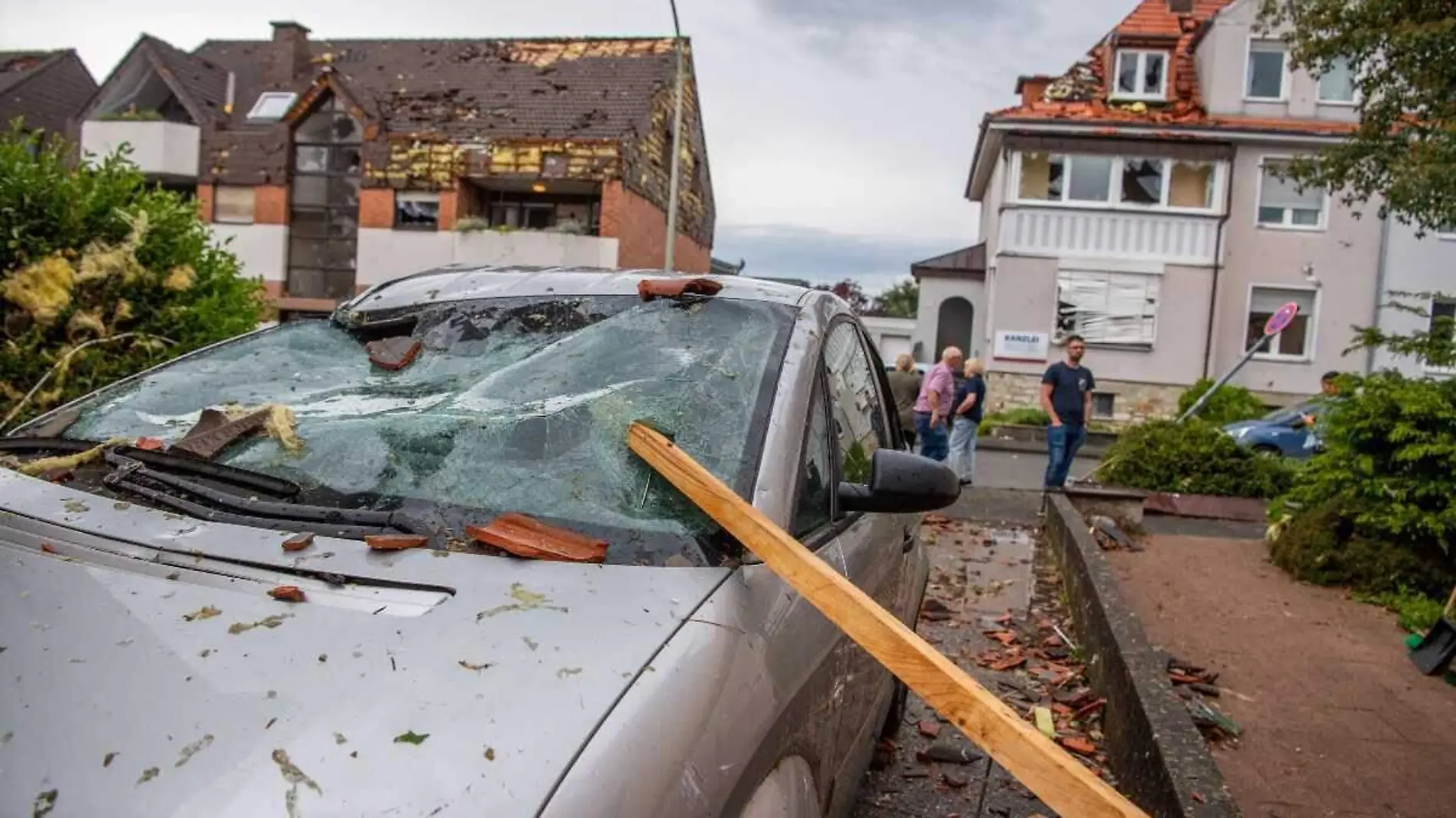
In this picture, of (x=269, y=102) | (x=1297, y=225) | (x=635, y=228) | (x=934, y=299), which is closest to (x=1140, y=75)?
(x=1297, y=225)

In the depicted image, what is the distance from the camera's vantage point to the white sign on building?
2350cm

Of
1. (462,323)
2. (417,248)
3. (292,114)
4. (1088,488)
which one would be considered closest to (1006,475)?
(1088,488)

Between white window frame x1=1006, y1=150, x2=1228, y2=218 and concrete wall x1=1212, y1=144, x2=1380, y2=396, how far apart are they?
785 mm

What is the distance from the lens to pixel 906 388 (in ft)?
38.1

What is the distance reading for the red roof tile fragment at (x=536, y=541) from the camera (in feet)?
6.12

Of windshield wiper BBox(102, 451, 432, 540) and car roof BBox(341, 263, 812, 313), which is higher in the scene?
car roof BBox(341, 263, 812, 313)

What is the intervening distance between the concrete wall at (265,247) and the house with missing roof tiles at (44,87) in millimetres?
8604

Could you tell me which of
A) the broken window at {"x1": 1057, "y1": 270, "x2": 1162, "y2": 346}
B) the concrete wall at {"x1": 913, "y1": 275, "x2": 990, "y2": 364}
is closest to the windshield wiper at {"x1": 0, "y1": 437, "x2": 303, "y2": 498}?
the broken window at {"x1": 1057, "y1": 270, "x2": 1162, "y2": 346}

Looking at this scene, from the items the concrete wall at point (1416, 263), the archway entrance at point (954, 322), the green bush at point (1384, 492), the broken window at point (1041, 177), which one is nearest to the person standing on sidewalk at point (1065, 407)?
the green bush at point (1384, 492)

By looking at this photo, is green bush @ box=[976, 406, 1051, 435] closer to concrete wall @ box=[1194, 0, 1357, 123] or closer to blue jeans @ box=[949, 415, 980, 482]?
concrete wall @ box=[1194, 0, 1357, 123]

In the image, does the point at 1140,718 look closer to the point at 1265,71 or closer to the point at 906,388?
the point at 906,388

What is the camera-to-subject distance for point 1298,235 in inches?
928

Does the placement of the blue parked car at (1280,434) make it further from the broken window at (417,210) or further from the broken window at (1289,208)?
the broken window at (417,210)

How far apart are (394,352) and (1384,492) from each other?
654 centimetres
